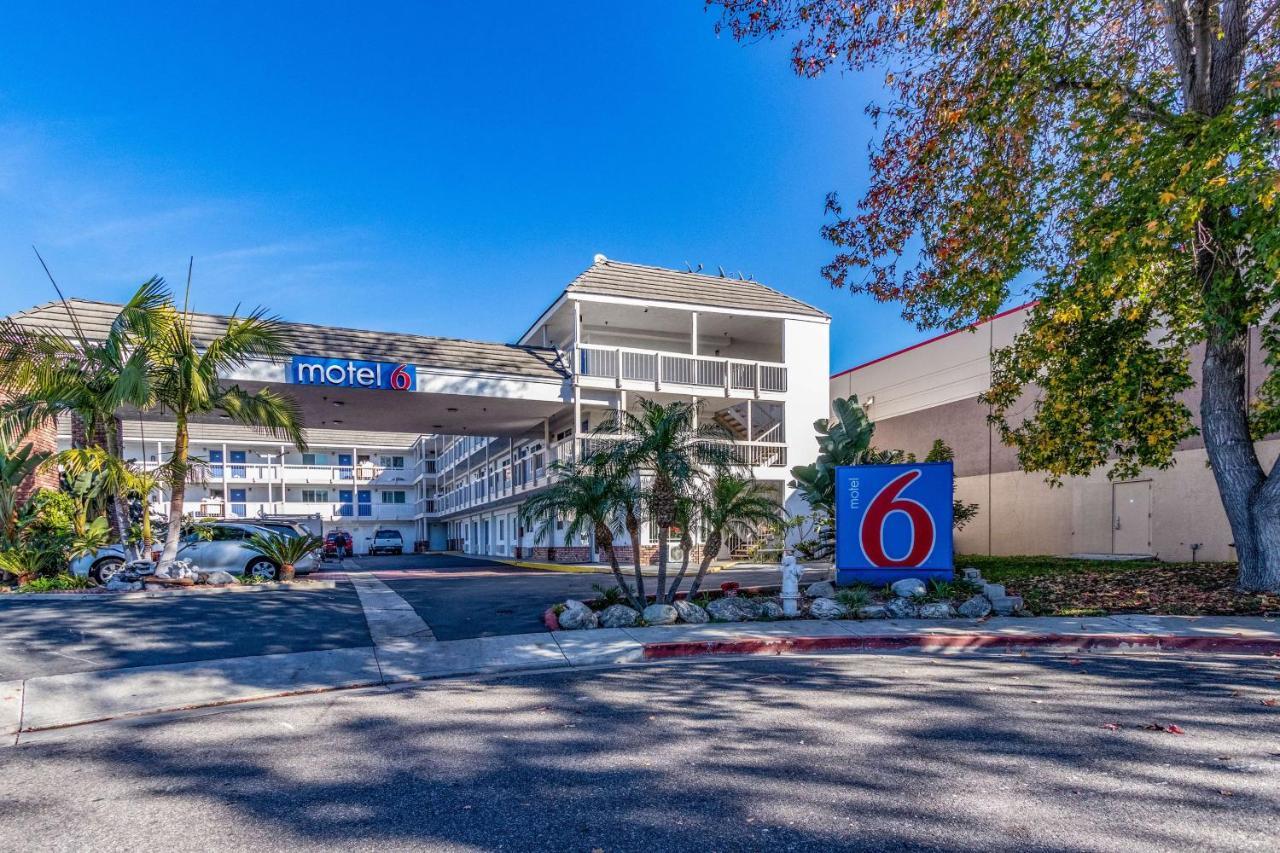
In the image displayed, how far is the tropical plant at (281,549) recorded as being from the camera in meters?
14.6

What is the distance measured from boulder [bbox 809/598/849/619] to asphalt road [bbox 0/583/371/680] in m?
6.03

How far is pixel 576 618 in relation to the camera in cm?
988

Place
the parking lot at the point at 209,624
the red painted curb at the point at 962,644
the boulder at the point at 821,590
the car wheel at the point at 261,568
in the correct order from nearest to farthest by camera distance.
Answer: the parking lot at the point at 209,624, the red painted curb at the point at 962,644, the boulder at the point at 821,590, the car wheel at the point at 261,568

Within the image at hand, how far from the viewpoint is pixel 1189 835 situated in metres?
3.50

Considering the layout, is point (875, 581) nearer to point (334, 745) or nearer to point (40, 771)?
point (334, 745)

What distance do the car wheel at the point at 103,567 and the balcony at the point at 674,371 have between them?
12300 millimetres

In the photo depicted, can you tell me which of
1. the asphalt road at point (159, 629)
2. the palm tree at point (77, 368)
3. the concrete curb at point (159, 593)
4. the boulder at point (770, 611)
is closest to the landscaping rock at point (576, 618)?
the boulder at point (770, 611)

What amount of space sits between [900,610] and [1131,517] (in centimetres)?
1112

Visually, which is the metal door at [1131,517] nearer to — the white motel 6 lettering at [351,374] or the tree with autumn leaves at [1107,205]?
the tree with autumn leaves at [1107,205]

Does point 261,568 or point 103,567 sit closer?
point 103,567

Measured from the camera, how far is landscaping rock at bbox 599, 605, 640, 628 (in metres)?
9.97

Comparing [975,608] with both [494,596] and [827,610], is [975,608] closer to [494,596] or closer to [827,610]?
[827,610]

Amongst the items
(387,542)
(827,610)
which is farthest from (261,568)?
(387,542)

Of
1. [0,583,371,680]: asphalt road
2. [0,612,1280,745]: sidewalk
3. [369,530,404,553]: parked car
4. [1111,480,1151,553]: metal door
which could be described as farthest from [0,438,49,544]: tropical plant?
[369,530,404,553]: parked car
